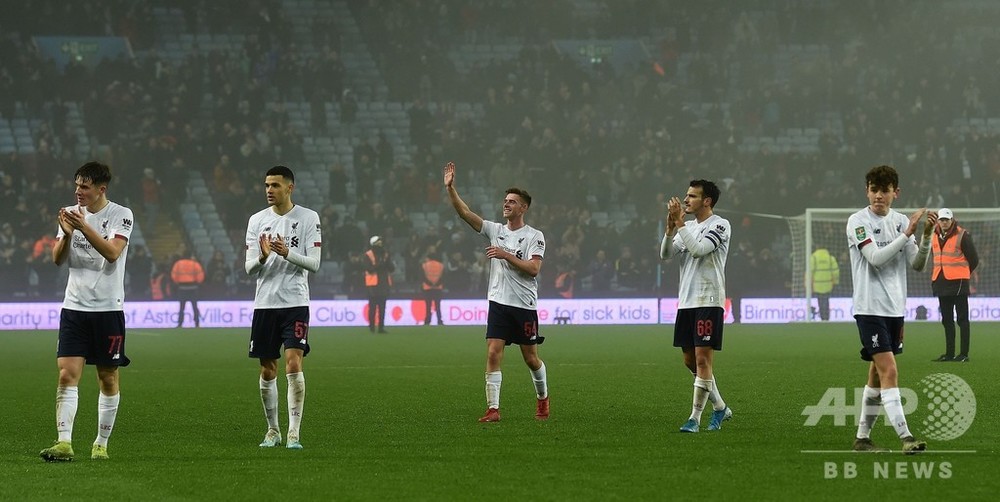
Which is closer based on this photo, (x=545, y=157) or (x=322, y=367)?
(x=322, y=367)

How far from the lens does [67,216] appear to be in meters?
8.20

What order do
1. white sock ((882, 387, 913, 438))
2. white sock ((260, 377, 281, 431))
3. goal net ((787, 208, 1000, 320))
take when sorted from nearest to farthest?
white sock ((882, 387, 913, 438))
white sock ((260, 377, 281, 431))
goal net ((787, 208, 1000, 320))

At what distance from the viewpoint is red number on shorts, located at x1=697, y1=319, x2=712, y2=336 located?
10.1 metres

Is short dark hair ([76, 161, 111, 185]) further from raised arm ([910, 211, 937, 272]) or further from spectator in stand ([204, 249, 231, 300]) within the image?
spectator in stand ([204, 249, 231, 300])

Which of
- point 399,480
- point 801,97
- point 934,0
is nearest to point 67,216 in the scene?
point 399,480

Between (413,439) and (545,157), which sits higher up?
(545,157)

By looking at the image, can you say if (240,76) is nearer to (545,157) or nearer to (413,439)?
(545,157)

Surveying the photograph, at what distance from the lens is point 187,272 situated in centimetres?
2877

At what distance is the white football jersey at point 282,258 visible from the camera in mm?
9273

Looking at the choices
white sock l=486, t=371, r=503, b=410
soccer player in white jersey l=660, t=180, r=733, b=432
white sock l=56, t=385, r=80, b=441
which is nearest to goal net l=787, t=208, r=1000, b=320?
white sock l=486, t=371, r=503, b=410

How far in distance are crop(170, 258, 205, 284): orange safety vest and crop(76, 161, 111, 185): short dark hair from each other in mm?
20349

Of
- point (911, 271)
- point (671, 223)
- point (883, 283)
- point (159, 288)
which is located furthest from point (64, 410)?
point (911, 271)

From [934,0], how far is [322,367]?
3194cm

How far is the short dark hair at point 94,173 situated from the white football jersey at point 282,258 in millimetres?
1097
